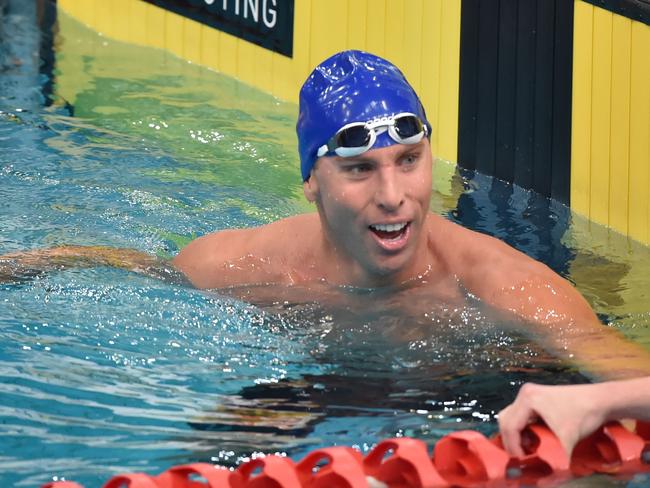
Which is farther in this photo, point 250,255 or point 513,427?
point 250,255

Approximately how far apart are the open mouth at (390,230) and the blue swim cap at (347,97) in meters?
0.27

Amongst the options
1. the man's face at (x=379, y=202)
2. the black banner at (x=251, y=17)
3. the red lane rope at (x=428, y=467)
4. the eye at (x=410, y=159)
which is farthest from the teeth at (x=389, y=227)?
the black banner at (x=251, y=17)

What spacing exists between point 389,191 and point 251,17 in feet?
13.0

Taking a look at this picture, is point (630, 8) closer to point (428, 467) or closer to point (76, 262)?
point (76, 262)

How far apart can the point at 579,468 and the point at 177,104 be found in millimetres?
4603

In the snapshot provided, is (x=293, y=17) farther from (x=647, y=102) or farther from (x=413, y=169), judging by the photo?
(x=413, y=169)

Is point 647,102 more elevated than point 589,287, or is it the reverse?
point 647,102

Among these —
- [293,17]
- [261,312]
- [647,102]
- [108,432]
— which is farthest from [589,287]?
[293,17]

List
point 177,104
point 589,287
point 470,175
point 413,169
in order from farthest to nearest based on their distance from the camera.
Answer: point 177,104, point 470,175, point 589,287, point 413,169

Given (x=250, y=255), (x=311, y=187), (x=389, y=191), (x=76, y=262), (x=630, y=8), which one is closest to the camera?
(x=389, y=191)

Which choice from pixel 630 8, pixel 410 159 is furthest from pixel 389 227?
pixel 630 8

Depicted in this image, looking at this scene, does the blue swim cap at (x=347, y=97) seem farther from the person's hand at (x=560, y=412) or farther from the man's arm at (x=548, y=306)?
the person's hand at (x=560, y=412)

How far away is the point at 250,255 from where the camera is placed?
3.73 m

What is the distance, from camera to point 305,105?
352cm
